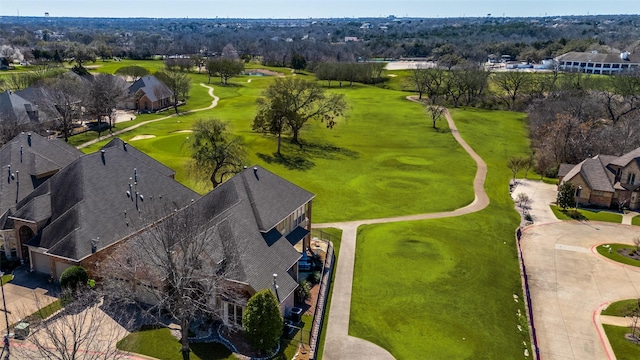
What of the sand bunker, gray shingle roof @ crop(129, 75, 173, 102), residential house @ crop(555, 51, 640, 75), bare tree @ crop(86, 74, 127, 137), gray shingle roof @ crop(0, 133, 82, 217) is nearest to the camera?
gray shingle roof @ crop(0, 133, 82, 217)

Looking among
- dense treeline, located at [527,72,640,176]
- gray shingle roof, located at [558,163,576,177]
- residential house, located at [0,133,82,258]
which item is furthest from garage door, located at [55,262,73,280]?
dense treeline, located at [527,72,640,176]

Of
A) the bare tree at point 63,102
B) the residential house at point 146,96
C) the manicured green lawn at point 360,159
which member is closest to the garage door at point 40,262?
the manicured green lawn at point 360,159

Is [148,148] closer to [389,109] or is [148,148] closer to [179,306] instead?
[179,306]

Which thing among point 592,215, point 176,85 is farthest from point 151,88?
point 592,215

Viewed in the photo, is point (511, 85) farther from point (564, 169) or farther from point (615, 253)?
point (615, 253)

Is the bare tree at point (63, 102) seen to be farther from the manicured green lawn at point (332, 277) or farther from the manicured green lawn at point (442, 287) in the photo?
the manicured green lawn at point (442, 287)

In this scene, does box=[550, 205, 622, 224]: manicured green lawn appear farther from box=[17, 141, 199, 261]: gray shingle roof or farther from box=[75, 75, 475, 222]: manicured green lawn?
box=[17, 141, 199, 261]: gray shingle roof
